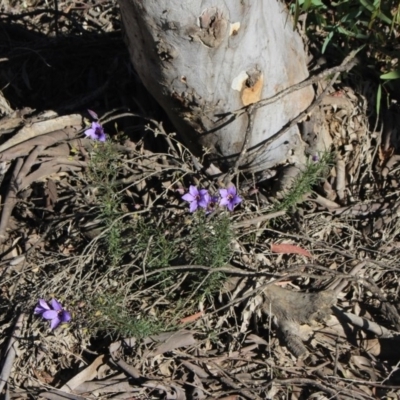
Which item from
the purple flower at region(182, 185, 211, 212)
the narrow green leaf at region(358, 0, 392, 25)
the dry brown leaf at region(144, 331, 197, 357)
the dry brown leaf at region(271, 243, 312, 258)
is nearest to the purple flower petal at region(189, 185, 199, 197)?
the purple flower at region(182, 185, 211, 212)

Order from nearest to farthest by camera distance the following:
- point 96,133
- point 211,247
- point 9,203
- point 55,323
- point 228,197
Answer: point 55,323, point 211,247, point 228,197, point 96,133, point 9,203

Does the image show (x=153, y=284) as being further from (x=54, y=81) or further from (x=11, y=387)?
(x=54, y=81)

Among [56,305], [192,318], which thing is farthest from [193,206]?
[56,305]

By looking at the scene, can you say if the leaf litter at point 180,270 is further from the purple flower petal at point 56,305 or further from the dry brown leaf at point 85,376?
the purple flower petal at point 56,305

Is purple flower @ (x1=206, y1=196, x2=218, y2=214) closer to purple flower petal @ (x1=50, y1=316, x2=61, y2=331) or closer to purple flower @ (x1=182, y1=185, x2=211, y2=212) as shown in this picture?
purple flower @ (x1=182, y1=185, x2=211, y2=212)

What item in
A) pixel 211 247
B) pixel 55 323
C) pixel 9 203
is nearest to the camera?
pixel 55 323

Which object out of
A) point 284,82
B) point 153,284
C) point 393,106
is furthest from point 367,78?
point 153,284

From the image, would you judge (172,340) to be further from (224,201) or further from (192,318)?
(224,201)
